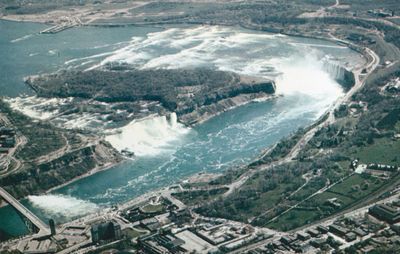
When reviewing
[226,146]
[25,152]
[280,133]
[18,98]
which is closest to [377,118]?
[280,133]

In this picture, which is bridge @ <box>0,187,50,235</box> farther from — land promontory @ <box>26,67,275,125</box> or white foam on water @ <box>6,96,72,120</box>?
land promontory @ <box>26,67,275,125</box>

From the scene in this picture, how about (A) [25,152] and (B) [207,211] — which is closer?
(B) [207,211]

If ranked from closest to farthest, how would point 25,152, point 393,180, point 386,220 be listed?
1. point 386,220
2. point 393,180
3. point 25,152

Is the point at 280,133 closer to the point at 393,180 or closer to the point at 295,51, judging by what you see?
the point at 393,180

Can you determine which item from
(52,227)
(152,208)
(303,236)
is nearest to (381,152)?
(303,236)

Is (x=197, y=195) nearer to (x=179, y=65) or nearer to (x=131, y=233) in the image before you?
(x=131, y=233)
